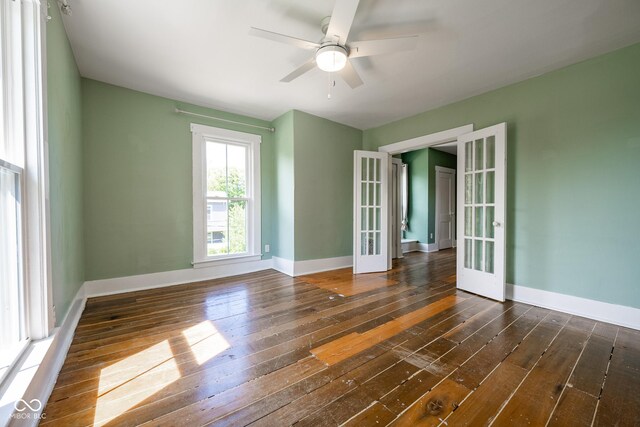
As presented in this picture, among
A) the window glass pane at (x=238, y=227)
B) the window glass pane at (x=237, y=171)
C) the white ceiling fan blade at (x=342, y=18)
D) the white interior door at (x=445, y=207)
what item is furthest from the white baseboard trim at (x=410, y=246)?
the white ceiling fan blade at (x=342, y=18)

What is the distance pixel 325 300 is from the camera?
2.99 metres

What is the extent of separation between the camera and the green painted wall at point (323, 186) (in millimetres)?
4152

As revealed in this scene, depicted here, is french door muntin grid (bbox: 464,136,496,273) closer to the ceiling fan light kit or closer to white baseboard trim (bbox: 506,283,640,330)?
white baseboard trim (bbox: 506,283,640,330)

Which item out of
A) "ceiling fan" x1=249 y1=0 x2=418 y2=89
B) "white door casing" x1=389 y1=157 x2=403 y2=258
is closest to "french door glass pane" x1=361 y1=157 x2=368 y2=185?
"white door casing" x1=389 y1=157 x2=403 y2=258

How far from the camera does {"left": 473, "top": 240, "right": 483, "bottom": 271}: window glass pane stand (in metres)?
3.25

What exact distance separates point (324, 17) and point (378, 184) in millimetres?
2828

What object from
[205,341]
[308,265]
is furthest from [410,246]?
[205,341]

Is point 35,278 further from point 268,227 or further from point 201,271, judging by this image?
point 268,227

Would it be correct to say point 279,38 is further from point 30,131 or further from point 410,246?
point 410,246

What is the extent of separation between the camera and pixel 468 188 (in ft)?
11.2

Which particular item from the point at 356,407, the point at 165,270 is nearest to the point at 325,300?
the point at 356,407

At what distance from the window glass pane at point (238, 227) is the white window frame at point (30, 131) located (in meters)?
2.59

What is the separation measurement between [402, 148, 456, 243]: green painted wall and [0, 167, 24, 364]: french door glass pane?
6634 millimetres

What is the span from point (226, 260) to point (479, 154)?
3.88 metres
